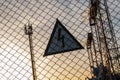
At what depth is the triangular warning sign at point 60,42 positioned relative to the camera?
23.5 feet

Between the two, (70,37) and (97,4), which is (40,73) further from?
(97,4)

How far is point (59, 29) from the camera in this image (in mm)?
7293

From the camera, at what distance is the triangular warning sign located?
7164 mm

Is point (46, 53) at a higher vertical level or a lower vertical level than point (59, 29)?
lower

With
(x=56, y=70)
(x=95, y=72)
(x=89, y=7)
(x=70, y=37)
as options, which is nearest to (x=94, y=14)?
(x=89, y=7)

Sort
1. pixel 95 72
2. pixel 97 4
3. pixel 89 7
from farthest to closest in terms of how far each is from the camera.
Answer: pixel 95 72 < pixel 89 7 < pixel 97 4

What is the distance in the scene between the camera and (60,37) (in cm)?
738

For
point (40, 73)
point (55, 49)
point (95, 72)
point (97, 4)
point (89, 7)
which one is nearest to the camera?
point (55, 49)

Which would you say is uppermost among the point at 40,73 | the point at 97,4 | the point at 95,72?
the point at 97,4

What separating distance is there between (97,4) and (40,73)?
12.0 ft

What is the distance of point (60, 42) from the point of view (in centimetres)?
732

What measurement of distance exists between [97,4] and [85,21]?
90 cm

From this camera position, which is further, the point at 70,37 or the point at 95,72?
the point at 95,72

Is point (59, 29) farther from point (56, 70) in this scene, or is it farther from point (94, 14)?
point (94, 14)
